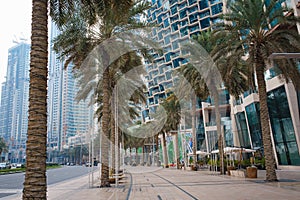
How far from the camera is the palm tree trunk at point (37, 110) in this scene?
19.4 ft

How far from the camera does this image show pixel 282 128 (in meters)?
29.8

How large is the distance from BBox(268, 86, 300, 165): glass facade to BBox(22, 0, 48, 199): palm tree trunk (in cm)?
2712

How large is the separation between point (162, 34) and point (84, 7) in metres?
76.5

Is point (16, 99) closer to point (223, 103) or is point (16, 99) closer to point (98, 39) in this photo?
point (223, 103)

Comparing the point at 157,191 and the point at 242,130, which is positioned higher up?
the point at 242,130

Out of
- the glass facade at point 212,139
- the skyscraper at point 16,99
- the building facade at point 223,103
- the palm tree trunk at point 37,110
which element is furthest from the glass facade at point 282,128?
the skyscraper at point 16,99

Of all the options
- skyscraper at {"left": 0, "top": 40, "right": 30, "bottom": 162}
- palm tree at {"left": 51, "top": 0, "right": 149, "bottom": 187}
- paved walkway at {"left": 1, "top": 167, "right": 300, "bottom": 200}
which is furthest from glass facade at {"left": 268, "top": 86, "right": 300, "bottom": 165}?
skyscraper at {"left": 0, "top": 40, "right": 30, "bottom": 162}

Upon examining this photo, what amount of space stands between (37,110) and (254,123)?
120 feet

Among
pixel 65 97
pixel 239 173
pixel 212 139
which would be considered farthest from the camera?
pixel 212 139

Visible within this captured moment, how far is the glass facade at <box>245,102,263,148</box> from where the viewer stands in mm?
37281

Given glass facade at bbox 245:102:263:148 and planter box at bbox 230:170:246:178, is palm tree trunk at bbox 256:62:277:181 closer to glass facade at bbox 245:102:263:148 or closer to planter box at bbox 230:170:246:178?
planter box at bbox 230:170:246:178

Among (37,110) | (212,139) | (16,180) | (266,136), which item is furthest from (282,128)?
(37,110)

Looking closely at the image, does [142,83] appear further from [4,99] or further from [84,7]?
[4,99]

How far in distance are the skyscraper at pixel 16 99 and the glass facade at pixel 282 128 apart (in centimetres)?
7286
